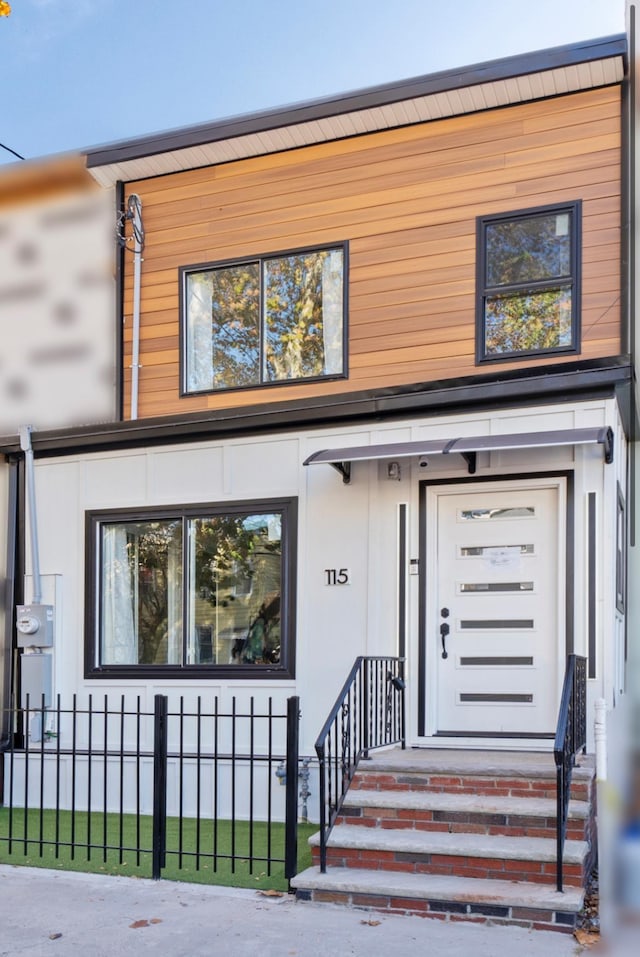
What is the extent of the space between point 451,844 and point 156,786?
6.52 feet

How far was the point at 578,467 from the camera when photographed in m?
7.48

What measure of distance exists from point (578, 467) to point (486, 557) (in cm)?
103

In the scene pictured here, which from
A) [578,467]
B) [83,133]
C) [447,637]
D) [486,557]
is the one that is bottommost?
[447,637]

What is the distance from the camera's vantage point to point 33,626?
8.98 meters

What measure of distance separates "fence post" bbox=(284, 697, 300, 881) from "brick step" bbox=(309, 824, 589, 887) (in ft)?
0.43

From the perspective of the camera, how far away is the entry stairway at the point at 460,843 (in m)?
5.47

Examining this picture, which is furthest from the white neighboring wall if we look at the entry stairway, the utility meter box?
the entry stairway

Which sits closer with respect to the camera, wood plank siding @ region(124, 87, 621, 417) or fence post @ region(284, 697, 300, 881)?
fence post @ region(284, 697, 300, 881)

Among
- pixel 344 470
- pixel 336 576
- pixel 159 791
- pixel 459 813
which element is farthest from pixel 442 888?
pixel 344 470

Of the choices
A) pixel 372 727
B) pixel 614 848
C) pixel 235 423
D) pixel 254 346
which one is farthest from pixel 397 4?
pixel 614 848

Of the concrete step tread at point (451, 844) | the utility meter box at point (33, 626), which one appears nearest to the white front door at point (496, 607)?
the concrete step tread at point (451, 844)

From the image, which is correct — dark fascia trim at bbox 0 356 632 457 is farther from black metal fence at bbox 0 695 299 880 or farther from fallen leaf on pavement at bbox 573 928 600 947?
fallen leaf on pavement at bbox 573 928 600 947

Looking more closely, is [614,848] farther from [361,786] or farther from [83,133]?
[83,133]

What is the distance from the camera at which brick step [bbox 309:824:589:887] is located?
5613 mm
